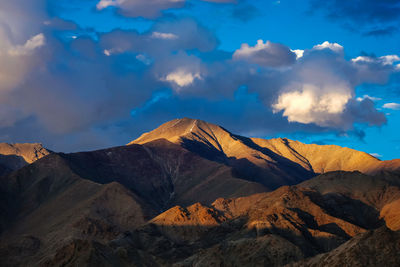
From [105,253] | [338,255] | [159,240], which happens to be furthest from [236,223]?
[338,255]

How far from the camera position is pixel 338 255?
329ft

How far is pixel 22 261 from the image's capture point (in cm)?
18350

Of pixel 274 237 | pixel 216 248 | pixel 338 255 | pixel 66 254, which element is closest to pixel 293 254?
pixel 274 237

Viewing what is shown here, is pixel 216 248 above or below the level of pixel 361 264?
above

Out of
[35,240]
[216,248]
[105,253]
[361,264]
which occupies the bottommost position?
[361,264]

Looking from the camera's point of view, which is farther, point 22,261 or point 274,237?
point 22,261

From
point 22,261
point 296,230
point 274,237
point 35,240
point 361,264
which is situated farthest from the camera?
point 35,240

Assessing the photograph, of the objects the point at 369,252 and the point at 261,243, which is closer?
the point at 369,252

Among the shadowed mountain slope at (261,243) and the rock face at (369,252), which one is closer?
the rock face at (369,252)

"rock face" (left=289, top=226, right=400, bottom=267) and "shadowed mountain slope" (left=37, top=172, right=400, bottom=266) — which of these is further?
"shadowed mountain slope" (left=37, top=172, right=400, bottom=266)

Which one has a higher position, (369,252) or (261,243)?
(261,243)

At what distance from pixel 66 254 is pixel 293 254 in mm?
53737

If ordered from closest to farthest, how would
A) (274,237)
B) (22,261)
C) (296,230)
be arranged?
(274,237) < (296,230) < (22,261)

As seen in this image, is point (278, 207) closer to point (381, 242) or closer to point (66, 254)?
point (66, 254)
